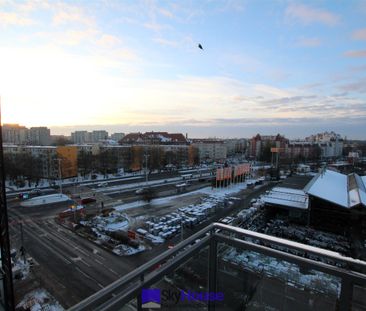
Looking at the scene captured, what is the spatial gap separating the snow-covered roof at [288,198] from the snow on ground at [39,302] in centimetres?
1200

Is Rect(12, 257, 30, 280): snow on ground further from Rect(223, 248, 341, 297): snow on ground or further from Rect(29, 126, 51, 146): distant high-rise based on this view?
Rect(29, 126, 51, 146): distant high-rise

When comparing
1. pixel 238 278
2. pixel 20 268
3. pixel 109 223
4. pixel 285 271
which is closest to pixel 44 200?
pixel 109 223

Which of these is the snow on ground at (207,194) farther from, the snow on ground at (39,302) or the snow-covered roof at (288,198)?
the snow on ground at (39,302)

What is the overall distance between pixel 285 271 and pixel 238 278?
329 millimetres

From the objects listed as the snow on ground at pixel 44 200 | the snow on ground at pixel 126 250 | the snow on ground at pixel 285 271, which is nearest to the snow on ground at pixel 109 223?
the snow on ground at pixel 126 250

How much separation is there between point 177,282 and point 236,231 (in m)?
0.43

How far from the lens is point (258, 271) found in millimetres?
1485

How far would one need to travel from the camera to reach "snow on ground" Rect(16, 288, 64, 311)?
652 cm

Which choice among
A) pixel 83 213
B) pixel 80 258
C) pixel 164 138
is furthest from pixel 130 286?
pixel 164 138

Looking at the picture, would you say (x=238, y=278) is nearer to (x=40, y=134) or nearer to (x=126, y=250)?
(x=126, y=250)

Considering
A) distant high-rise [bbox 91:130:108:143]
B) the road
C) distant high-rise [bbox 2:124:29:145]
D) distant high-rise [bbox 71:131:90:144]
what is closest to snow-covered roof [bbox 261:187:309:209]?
the road

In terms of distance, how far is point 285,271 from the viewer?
4.39 ft

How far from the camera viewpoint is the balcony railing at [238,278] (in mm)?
1021

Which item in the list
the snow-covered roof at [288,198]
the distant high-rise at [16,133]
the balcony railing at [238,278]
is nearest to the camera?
the balcony railing at [238,278]
